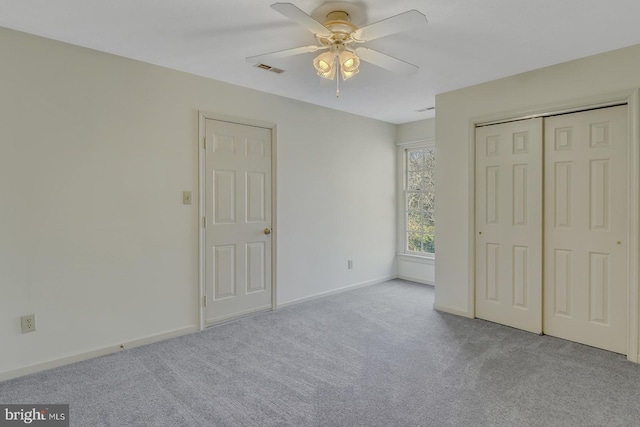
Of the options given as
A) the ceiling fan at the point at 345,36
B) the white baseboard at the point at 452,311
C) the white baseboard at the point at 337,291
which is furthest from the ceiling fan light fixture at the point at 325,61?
the white baseboard at the point at 452,311

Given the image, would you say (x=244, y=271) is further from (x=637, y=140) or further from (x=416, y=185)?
(x=637, y=140)

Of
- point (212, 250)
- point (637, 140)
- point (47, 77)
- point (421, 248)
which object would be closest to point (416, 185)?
point (421, 248)

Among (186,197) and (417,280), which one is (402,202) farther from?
(186,197)

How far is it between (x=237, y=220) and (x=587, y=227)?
3219mm

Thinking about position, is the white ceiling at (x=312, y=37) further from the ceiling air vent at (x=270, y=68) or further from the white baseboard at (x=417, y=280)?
the white baseboard at (x=417, y=280)

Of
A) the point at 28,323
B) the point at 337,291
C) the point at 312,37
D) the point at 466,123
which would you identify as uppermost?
the point at 312,37

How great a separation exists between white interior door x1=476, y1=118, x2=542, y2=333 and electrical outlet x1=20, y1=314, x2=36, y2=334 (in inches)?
154

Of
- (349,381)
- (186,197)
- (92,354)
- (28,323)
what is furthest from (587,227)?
(28,323)

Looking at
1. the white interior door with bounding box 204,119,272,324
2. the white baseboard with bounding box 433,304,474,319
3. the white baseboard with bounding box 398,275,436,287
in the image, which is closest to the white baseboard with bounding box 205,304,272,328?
the white interior door with bounding box 204,119,272,324

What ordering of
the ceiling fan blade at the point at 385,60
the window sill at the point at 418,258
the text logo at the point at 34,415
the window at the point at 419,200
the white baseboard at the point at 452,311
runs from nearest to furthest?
the text logo at the point at 34,415 < the ceiling fan blade at the point at 385,60 < the white baseboard at the point at 452,311 < the window sill at the point at 418,258 < the window at the point at 419,200

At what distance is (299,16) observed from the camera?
189cm

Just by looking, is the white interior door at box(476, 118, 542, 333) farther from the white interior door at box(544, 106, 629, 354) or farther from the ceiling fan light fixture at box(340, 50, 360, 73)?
the ceiling fan light fixture at box(340, 50, 360, 73)

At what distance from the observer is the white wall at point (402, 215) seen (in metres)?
5.16

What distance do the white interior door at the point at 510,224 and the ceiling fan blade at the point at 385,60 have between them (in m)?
1.58
